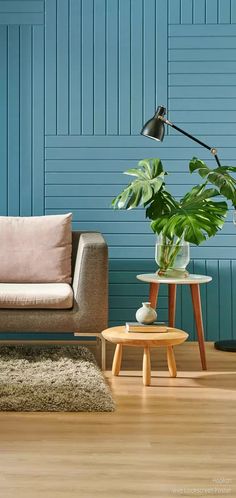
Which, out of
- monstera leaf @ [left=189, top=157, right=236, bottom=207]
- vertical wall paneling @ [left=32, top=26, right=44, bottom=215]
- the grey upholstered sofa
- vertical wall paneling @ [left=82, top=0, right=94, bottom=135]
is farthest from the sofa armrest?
vertical wall paneling @ [left=82, top=0, right=94, bottom=135]

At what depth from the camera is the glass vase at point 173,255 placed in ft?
15.4

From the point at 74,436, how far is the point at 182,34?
3209 millimetres

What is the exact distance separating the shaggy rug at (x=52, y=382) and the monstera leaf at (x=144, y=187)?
922 millimetres

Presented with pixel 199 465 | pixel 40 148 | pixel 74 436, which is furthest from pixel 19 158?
pixel 199 465

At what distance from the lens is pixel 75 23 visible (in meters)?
5.58

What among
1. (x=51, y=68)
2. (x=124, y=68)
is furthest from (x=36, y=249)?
(x=124, y=68)

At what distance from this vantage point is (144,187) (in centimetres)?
472

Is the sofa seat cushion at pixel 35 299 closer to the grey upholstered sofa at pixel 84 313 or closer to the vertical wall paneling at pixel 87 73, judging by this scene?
the grey upholstered sofa at pixel 84 313

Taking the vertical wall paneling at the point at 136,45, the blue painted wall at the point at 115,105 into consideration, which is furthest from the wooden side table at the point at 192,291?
the vertical wall paneling at the point at 136,45

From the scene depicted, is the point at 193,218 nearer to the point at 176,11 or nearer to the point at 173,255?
the point at 173,255

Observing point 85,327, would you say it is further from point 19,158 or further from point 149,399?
point 19,158

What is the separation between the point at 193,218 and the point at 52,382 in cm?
122

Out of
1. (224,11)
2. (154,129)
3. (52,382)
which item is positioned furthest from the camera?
(224,11)

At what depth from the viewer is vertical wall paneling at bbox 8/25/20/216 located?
5.57 metres
